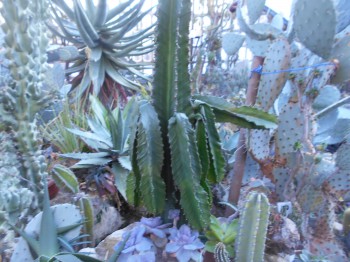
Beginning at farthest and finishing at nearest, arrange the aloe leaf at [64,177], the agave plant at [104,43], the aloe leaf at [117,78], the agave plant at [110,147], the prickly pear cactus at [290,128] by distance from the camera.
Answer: the aloe leaf at [117,78] → the agave plant at [104,43] → the agave plant at [110,147] → the aloe leaf at [64,177] → the prickly pear cactus at [290,128]

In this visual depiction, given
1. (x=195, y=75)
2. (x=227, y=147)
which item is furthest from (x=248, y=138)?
(x=195, y=75)

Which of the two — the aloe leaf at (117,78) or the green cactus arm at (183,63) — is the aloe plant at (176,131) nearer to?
the green cactus arm at (183,63)

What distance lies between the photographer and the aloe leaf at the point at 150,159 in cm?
132

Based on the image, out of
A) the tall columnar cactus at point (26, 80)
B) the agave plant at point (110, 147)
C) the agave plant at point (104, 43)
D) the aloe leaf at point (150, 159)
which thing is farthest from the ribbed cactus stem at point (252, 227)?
the agave plant at point (104, 43)

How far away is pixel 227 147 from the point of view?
2438 millimetres

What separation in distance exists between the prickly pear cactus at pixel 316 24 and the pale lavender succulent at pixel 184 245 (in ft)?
3.40

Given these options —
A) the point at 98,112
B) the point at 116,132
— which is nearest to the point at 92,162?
the point at 116,132

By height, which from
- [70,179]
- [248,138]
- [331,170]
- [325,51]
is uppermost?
[325,51]

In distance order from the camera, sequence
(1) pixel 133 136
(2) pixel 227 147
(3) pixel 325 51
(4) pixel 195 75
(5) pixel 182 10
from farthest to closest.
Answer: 1. (4) pixel 195 75
2. (2) pixel 227 147
3. (3) pixel 325 51
4. (1) pixel 133 136
5. (5) pixel 182 10

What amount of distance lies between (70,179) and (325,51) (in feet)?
4.82

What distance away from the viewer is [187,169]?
1.30m

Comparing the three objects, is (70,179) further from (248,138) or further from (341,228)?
(341,228)

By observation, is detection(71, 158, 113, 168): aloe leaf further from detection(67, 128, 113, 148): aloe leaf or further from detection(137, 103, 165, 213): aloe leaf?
detection(137, 103, 165, 213): aloe leaf

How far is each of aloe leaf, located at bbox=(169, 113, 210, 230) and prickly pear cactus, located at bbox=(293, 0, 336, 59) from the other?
762 millimetres
